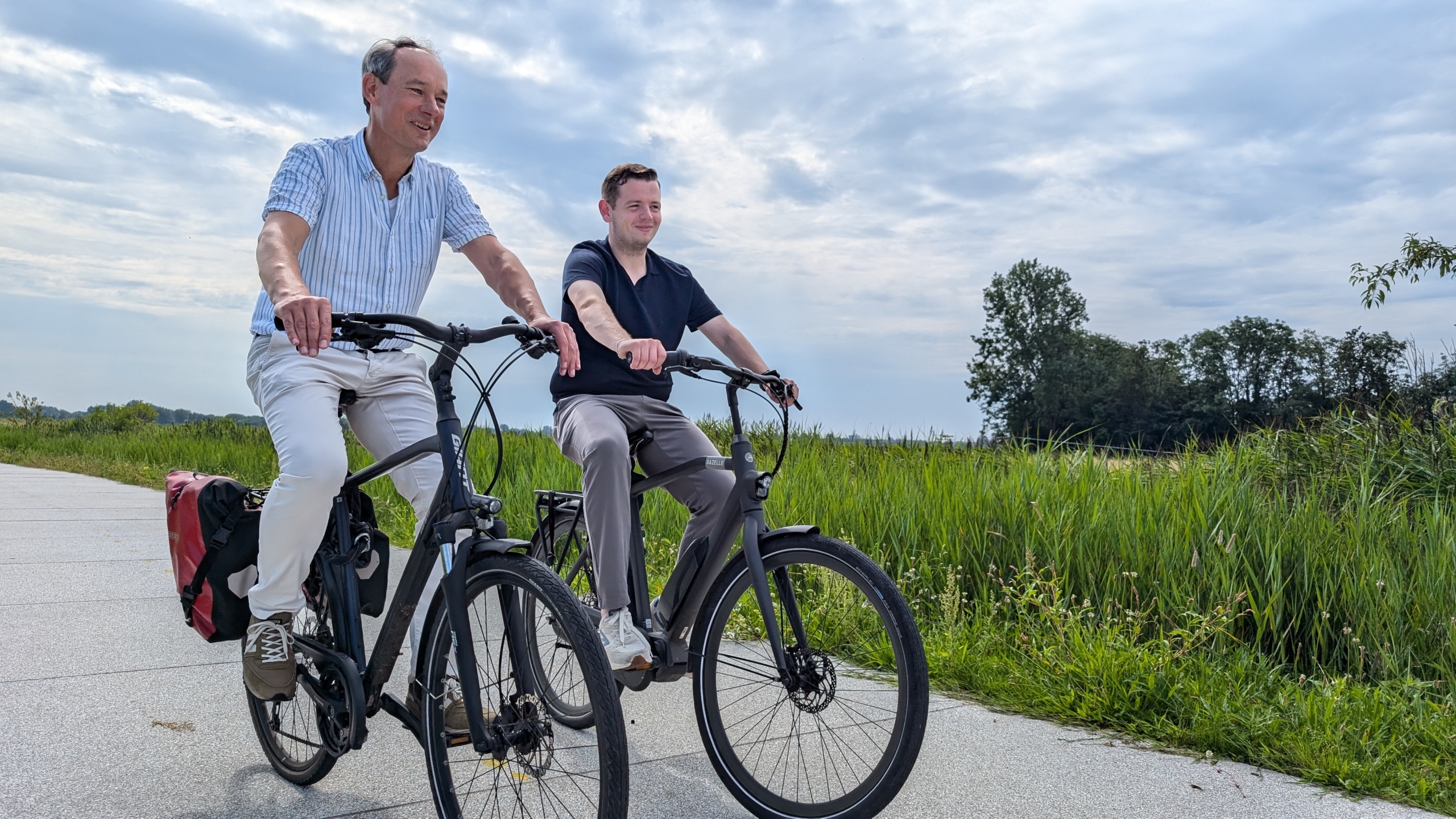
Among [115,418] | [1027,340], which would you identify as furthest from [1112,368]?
[115,418]

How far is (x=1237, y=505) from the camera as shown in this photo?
5984 millimetres

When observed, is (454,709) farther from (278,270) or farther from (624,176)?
(624,176)

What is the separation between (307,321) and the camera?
105 inches

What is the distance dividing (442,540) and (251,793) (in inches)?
54.1

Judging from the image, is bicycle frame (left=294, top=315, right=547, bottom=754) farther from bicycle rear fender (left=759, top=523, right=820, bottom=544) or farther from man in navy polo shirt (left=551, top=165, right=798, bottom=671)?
bicycle rear fender (left=759, top=523, right=820, bottom=544)

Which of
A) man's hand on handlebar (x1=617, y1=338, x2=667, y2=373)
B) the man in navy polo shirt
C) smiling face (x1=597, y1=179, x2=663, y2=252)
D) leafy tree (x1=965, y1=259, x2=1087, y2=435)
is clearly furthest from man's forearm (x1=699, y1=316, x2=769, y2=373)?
leafy tree (x1=965, y1=259, x2=1087, y2=435)

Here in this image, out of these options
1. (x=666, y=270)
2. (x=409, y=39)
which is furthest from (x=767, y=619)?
(x=409, y=39)

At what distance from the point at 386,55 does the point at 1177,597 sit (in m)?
4.08

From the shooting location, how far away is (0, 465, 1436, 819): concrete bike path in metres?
3.35

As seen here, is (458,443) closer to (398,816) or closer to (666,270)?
(398,816)

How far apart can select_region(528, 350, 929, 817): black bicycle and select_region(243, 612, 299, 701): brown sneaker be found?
77cm

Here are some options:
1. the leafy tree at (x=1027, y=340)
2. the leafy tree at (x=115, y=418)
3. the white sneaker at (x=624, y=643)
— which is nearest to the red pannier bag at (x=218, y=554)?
the white sneaker at (x=624, y=643)

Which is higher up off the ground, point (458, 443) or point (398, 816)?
point (458, 443)

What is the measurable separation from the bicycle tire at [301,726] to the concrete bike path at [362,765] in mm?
64
